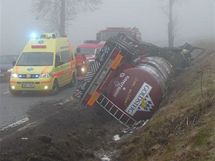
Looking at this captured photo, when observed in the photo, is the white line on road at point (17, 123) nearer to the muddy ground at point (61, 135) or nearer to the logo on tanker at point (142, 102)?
the muddy ground at point (61, 135)

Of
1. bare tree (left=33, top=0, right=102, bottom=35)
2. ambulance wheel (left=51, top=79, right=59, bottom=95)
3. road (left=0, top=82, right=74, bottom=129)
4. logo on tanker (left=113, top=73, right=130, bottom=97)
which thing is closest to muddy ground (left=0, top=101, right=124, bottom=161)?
road (left=0, top=82, right=74, bottom=129)

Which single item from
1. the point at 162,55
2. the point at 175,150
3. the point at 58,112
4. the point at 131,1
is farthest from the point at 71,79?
the point at 131,1

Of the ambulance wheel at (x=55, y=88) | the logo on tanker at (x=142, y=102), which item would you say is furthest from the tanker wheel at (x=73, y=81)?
the logo on tanker at (x=142, y=102)

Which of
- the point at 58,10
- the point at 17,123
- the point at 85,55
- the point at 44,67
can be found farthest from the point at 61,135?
the point at 58,10

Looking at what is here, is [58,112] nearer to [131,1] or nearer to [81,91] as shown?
[81,91]

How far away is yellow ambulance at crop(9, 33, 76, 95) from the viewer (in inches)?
851

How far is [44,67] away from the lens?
22328mm

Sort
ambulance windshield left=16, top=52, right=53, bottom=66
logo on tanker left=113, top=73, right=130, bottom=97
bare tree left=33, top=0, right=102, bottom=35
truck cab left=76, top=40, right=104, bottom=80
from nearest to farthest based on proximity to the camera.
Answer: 1. logo on tanker left=113, top=73, right=130, bottom=97
2. ambulance windshield left=16, top=52, right=53, bottom=66
3. truck cab left=76, top=40, right=104, bottom=80
4. bare tree left=33, top=0, right=102, bottom=35

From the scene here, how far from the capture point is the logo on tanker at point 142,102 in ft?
48.8

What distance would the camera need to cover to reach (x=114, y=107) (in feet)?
49.5

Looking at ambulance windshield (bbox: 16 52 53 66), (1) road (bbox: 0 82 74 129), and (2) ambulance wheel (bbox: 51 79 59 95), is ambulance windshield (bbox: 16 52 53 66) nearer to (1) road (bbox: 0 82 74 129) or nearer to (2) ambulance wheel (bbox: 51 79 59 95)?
(2) ambulance wheel (bbox: 51 79 59 95)

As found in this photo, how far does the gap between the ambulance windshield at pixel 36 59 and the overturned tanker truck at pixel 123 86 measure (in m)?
6.76

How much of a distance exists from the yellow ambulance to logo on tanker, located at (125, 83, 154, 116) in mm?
7454

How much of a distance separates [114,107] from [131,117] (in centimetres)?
58
